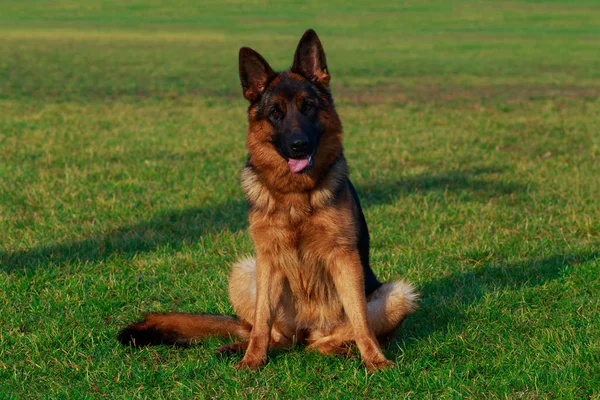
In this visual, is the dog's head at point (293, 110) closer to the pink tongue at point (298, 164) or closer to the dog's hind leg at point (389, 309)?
the pink tongue at point (298, 164)

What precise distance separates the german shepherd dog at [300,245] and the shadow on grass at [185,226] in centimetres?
246

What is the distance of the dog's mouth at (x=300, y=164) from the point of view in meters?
5.01

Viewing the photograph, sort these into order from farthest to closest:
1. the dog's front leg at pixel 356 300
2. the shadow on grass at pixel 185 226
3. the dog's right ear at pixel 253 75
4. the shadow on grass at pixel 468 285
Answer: the shadow on grass at pixel 185 226 < the shadow on grass at pixel 468 285 < the dog's right ear at pixel 253 75 < the dog's front leg at pixel 356 300

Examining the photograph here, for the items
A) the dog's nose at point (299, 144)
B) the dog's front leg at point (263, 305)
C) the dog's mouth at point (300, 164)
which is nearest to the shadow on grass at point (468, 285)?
the dog's front leg at point (263, 305)

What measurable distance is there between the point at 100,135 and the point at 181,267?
25.6 ft

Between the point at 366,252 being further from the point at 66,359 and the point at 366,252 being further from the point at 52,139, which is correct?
the point at 52,139

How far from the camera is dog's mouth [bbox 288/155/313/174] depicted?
501 cm

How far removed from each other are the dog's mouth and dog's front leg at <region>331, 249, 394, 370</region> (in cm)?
57

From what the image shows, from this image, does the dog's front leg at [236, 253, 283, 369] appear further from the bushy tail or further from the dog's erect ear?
the dog's erect ear

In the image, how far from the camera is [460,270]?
6.96 metres

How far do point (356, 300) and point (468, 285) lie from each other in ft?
6.19

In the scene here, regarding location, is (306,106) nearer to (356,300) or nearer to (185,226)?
(356,300)

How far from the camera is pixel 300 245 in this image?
16.4ft

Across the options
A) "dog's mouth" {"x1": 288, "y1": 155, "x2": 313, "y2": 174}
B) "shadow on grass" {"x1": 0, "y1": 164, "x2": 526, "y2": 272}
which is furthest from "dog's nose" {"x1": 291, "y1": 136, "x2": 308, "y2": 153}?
"shadow on grass" {"x1": 0, "y1": 164, "x2": 526, "y2": 272}
